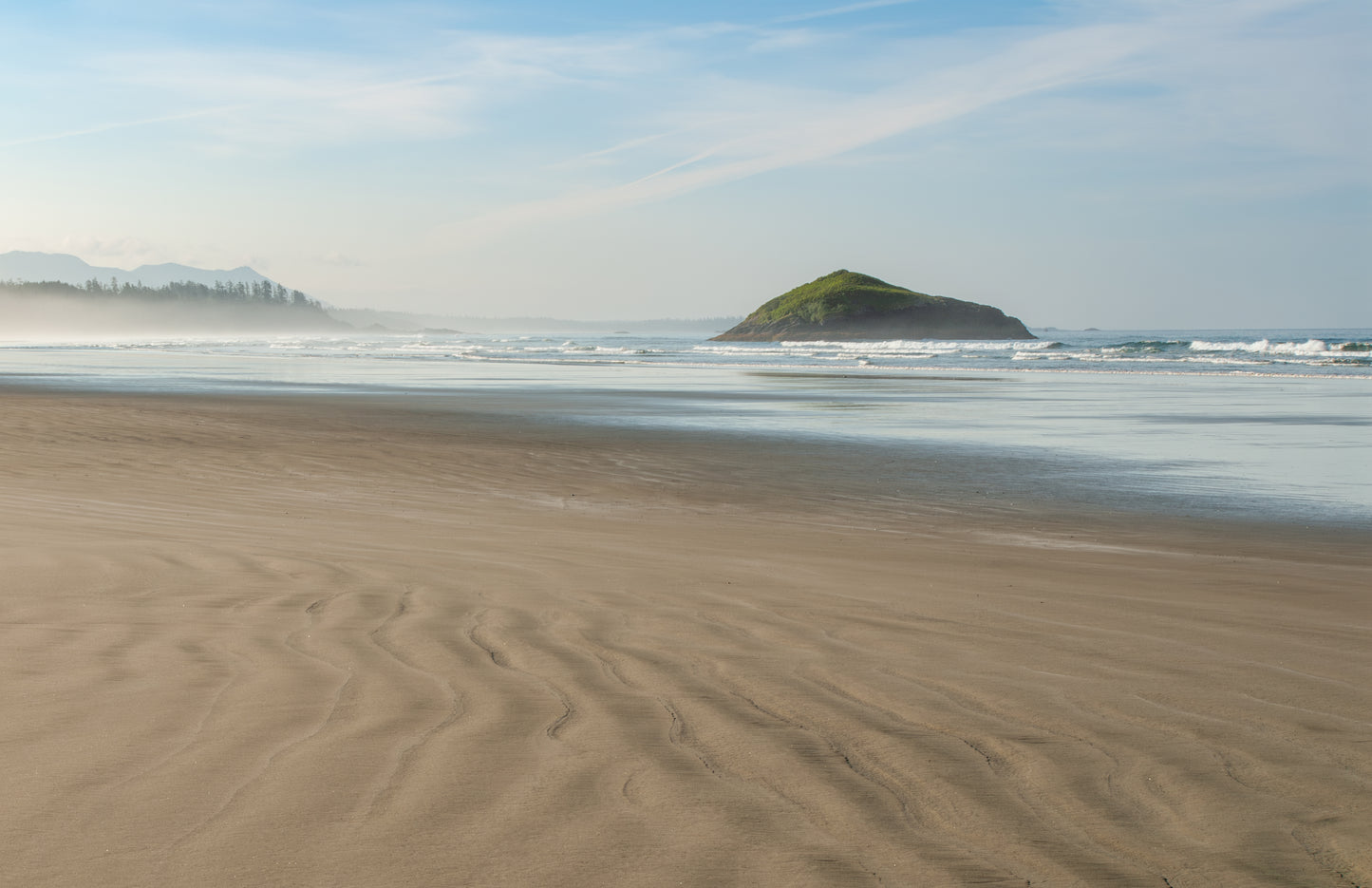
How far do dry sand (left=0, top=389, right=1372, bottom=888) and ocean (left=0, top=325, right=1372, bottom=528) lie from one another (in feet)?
10.3

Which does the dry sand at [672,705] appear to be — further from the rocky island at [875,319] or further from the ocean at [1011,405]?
the rocky island at [875,319]

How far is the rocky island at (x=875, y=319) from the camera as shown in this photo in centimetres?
10306

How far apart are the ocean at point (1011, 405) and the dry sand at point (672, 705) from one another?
3.15m

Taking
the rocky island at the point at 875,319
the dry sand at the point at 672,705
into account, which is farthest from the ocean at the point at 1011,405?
the rocky island at the point at 875,319

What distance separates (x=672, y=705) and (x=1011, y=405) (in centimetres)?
1883

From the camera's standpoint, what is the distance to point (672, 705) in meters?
3.59

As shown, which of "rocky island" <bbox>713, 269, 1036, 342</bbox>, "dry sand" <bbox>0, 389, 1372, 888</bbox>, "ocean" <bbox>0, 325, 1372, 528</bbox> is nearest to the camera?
"dry sand" <bbox>0, 389, 1372, 888</bbox>

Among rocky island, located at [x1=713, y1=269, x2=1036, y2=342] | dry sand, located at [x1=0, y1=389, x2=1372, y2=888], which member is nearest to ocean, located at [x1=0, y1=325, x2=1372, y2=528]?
dry sand, located at [x1=0, y1=389, x2=1372, y2=888]

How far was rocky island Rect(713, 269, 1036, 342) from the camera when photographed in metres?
103

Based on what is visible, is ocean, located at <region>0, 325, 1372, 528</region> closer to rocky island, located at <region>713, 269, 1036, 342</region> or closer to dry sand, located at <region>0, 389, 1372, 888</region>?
dry sand, located at <region>0, 389, 1372, 888</region>

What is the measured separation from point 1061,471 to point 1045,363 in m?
31.3

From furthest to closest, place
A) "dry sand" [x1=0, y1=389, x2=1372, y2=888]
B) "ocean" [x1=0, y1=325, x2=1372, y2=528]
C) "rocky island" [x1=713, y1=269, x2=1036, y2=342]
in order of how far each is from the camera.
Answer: "rocky island" [x1=713, y1=269, x2=1036, y2=342] < "ocean" [x1=0, y1=325, x2=1372, y2=528] < "dry sand" [x1=0, y1=389, x2=1372, y2=888]

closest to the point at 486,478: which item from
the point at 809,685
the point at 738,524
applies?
the point at 738,524

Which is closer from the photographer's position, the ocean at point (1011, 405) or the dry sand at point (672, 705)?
the dry sand at point (672, 705)
